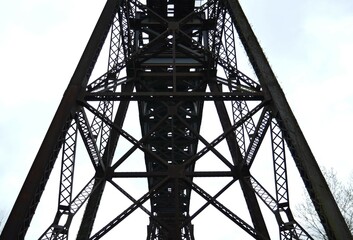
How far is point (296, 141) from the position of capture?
6.81 metres

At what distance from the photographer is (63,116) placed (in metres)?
7.07

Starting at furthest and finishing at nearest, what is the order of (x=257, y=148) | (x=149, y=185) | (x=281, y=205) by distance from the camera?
(x=149, y=185) → (x=257, y=148) → (x=281, y=205)

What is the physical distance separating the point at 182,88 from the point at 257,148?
18.8 feet

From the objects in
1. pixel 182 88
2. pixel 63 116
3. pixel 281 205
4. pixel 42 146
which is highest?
pixel 182 88

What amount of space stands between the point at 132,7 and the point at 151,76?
2.28 meters

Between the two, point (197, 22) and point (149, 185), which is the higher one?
point (197, 22)

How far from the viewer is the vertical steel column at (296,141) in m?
5.85

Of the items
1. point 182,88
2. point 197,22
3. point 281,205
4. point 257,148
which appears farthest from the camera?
point 182,88

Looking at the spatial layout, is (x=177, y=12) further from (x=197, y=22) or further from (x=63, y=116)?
(x=63, y=116)

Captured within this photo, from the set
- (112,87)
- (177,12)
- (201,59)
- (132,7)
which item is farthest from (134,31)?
(112,87)

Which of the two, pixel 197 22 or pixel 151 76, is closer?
pixel 151 76

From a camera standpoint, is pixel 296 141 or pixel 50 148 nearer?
pixel 50 148

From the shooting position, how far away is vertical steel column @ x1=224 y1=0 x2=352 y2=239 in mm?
5852

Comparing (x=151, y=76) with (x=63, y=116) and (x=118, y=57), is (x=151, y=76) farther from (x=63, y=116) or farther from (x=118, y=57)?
(x=63, y=116)
